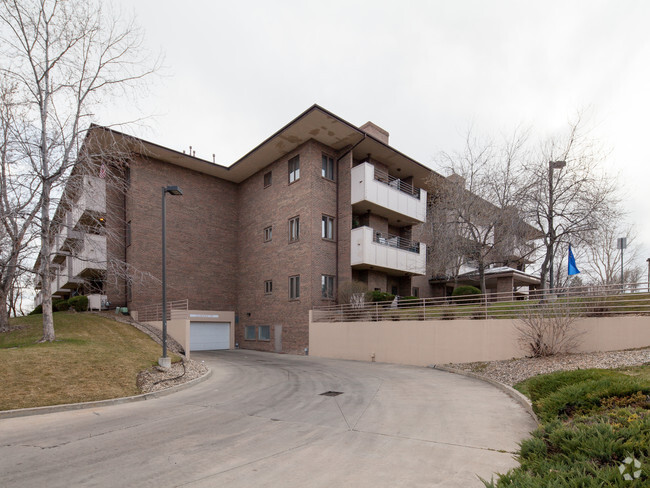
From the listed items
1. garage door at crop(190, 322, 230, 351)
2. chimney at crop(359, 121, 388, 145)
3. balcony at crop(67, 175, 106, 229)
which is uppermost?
chimney at crop(359, 121, 388, 145)

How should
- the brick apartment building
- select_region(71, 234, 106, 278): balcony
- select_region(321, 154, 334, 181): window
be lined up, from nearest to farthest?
the brick apartment building
select_region(71, 234, 106, 278): balcony
select_region(321, 154, 334, 181): window

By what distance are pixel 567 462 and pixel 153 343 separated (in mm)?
18265

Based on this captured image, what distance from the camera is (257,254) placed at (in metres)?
27.2

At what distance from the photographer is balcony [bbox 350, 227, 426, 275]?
22609 mm

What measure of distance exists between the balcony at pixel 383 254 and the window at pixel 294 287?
3595 mm

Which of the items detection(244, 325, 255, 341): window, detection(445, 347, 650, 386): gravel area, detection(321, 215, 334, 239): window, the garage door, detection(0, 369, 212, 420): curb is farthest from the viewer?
detection(244, 325, 255, 341): window

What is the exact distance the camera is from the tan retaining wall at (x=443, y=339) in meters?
11.1

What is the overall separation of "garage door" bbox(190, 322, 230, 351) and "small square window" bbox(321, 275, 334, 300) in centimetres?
919

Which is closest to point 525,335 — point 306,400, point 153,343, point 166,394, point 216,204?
point 306,400

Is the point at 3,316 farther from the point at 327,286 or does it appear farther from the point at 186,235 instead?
Result: the point at 327,286

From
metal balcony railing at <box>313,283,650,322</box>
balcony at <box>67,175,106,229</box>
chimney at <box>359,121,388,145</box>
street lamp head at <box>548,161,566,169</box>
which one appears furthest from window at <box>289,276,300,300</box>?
street lamp head at <box>548,161,566,169</box>

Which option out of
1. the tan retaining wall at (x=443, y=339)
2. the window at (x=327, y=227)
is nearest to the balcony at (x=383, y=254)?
the window at (x=327, y=227)

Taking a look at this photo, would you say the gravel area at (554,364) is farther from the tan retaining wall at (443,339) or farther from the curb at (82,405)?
the curb at (82,405)

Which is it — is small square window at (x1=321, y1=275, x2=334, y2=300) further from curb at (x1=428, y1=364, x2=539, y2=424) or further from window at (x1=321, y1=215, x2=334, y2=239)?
curb at (x1=428, y1=364, x2=539, y2=424)
